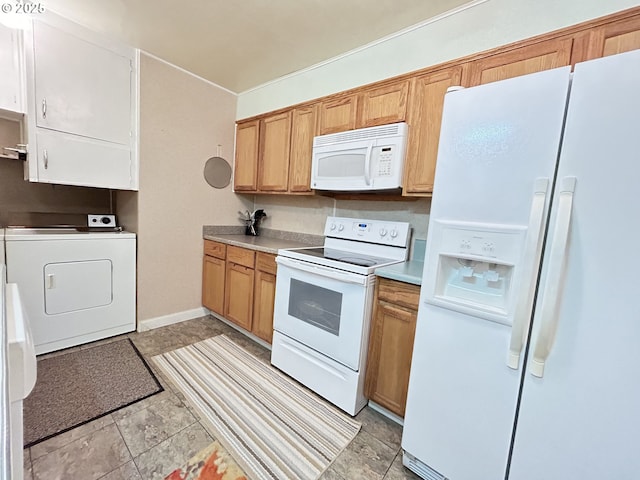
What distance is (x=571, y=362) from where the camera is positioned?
0.93 meters

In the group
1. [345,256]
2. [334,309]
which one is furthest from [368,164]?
[334,309]

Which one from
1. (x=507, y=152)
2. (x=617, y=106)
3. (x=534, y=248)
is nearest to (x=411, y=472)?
(x=534, y=248)

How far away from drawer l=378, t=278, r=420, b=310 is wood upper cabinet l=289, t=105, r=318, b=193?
3.83ft

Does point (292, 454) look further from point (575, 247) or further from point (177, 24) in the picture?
point (177, 24)

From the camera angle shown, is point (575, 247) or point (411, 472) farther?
point (411, 472)

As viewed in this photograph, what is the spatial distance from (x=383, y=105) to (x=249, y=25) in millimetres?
1134

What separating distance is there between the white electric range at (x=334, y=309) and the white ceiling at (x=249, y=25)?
1.40 meters

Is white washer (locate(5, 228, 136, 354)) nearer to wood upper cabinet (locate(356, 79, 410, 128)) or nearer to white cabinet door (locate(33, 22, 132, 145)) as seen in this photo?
white cabinet door (locate(33, 22, 132, 145))

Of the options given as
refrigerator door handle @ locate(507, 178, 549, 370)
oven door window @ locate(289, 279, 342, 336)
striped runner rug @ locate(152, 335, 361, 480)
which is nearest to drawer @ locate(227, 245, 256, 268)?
oven door window @ locate(289, 279, 342, 336)

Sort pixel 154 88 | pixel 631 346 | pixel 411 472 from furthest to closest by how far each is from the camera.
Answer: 1. pixel 154 88
2. pixel 411 472
3. pixel 631 346

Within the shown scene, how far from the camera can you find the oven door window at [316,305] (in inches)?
69.2

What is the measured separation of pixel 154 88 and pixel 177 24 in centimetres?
70

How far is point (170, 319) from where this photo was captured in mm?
2795

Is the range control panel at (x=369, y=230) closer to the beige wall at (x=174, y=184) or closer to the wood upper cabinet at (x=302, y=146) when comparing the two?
the wood upper cabinet at (x=302, y=146)
